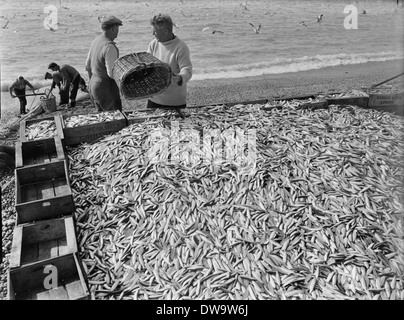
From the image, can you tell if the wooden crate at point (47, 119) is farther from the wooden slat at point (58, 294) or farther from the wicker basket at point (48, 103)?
the wicker basket at point (48, 103)

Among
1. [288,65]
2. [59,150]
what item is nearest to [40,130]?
Result: [59,150]

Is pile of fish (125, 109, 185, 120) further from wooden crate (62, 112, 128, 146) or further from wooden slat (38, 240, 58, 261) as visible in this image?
wooden slat (38, 240, 58, 261)

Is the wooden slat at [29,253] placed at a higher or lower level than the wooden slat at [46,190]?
lower

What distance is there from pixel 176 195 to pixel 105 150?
154cm

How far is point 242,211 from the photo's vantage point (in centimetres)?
432

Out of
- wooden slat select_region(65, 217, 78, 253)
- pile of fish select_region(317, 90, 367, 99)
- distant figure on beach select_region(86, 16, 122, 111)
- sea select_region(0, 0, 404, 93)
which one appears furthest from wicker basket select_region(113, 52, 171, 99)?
sea select_region(0, 0, 404, 93)

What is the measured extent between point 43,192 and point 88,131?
4.36 feet

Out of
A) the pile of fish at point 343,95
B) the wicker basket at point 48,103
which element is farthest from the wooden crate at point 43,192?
the wicker basket at point 48,103

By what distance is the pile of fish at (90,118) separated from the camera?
237 inches

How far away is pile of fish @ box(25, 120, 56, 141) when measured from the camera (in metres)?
5.92

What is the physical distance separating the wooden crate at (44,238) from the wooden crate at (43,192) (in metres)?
0.18

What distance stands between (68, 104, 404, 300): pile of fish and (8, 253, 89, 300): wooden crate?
0.19 m
